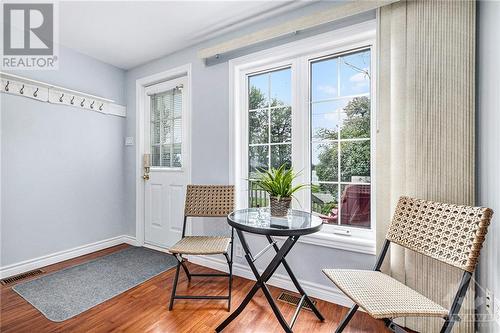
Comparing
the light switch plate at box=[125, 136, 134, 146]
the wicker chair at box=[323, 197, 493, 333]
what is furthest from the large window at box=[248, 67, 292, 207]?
the light switch plate at box=[125, 136, 134, 146]

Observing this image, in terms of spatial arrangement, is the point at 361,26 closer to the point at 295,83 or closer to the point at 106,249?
the point at 295,83

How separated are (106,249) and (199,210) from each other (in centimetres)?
178

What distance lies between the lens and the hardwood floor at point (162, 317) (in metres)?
1.64

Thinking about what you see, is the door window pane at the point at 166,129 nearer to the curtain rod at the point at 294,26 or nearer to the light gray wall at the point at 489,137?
the curtain rod at the point at 294,26

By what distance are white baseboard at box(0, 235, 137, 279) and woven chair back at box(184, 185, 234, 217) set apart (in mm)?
1546

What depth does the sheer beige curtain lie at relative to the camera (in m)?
1.44

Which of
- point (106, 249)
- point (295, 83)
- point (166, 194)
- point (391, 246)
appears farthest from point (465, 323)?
point (106, 249)

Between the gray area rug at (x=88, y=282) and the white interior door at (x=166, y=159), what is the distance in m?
0.38

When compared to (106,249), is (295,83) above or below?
above

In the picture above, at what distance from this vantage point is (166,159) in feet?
10.6

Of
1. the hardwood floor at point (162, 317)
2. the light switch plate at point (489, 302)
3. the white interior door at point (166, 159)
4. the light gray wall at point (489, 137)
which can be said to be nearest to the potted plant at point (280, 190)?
the hardwood floor at point (162, 317)

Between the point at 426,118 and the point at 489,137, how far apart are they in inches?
12.9

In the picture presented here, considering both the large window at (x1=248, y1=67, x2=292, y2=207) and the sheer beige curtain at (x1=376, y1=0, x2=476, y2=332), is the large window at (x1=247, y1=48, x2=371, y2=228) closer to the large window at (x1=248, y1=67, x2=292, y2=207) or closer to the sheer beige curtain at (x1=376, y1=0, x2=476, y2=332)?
the large window at (x1=248, y1=67, x2=292, y2=207)

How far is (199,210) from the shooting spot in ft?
7.77
